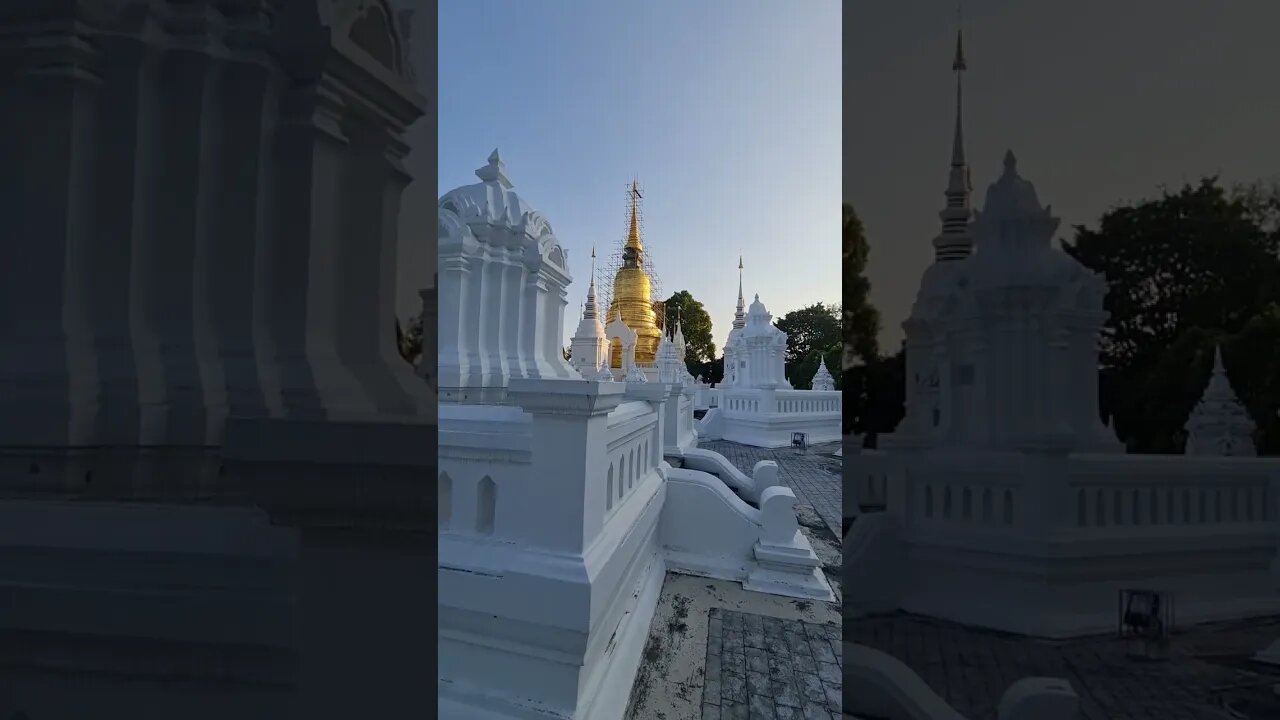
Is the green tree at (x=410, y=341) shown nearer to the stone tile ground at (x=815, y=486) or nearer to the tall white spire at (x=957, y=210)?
the tall white spire at (x=957, y=210)

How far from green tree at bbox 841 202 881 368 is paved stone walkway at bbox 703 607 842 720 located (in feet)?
6.83

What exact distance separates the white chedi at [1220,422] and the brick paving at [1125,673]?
0.21m

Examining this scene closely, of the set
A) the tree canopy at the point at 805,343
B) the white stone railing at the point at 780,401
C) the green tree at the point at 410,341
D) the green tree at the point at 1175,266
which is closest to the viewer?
the green tree at the point at 1175,266

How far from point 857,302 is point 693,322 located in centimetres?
2390

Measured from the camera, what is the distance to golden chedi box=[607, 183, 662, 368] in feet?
52.9

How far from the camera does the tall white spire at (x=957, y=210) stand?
700mm

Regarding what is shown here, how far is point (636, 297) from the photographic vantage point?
54.8 ft

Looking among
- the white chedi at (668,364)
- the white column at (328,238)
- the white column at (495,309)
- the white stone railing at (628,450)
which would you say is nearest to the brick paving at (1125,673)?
the white column at (328,238)

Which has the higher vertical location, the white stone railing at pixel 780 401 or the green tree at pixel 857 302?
the green tree at pixel 857 302

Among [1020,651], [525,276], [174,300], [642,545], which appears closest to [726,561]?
[642,545]

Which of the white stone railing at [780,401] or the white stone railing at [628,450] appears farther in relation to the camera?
the white stone railing at [780,401]

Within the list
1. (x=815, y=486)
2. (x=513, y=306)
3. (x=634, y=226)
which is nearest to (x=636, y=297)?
(x=634, y=226)

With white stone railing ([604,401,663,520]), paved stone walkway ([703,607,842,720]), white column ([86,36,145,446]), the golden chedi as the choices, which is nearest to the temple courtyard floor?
paved stone walkway ([703,607,842,720])

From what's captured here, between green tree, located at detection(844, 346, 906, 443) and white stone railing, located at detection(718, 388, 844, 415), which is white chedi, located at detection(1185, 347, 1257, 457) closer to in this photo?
green tree, located at detection(844, 346, 906, 443)
